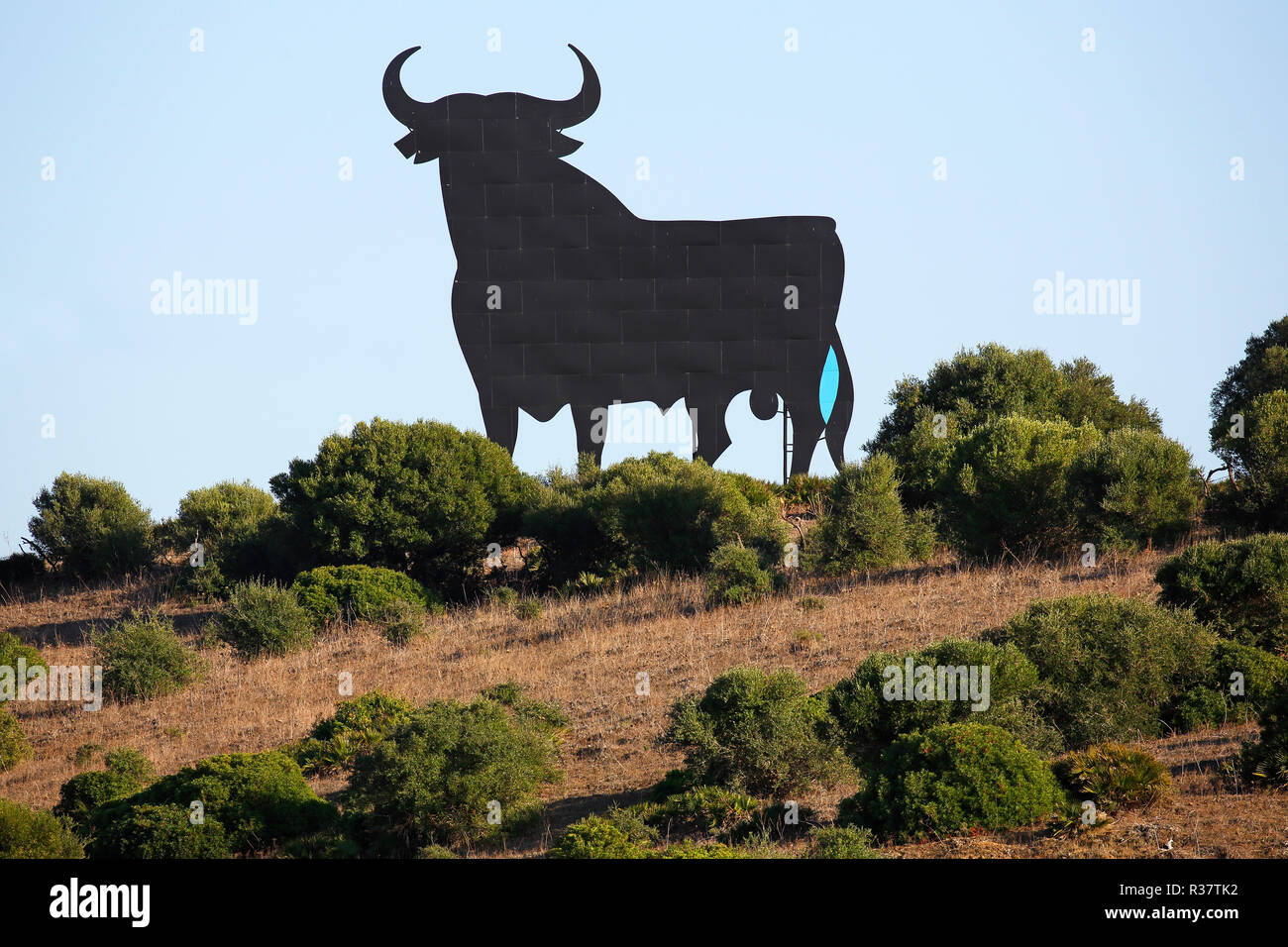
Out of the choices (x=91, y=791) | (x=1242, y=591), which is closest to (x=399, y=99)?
(x=91, y=791)

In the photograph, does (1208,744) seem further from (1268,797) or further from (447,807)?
(447,807)

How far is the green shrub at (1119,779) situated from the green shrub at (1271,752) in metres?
0.56

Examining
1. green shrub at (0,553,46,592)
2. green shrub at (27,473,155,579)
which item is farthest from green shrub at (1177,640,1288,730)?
green shrub at (0,553,46,592)

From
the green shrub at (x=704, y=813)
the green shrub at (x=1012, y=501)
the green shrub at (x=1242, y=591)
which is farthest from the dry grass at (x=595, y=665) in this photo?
the green shrub at (x=1242, y=591)

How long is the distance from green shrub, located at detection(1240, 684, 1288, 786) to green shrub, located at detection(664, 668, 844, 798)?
2.71 m

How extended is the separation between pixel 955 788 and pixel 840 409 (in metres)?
12.6

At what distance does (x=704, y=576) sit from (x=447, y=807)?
8313 mm

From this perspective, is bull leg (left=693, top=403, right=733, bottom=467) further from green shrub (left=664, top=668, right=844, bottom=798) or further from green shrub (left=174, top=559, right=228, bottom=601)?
green shrub (left=664, top=668, right=844, bottom=798)

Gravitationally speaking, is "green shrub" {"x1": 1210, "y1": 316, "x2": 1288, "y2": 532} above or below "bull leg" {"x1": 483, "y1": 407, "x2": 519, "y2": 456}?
below

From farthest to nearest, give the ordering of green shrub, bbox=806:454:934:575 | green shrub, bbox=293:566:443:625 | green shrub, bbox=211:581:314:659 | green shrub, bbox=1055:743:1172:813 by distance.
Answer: green shrub, bbox=293:566:443:625 → green shrub, bbox=806:454:934:575 → green shrub, bbox=211:581:314:659 → green shrub, bbox=1055:743:1172:813

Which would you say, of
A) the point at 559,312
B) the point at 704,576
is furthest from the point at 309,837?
the point at 559,312

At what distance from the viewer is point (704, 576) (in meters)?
18.1

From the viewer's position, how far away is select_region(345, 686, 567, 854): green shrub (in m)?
10.0

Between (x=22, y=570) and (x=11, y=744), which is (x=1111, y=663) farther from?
(x=22, y=570)
